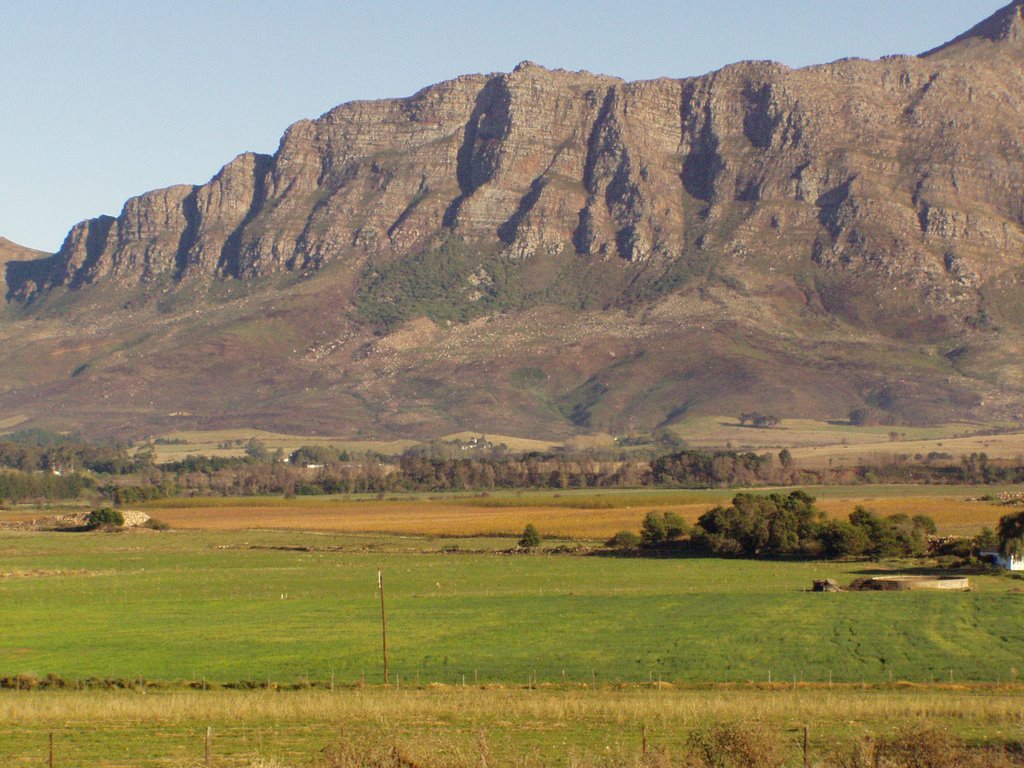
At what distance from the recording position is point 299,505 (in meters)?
141

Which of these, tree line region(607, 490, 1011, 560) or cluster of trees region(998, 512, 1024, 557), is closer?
cluster of trees region(998, 512, 1024, 557)

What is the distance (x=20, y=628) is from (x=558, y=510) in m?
73.8

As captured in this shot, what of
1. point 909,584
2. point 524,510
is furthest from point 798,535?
point 524,510

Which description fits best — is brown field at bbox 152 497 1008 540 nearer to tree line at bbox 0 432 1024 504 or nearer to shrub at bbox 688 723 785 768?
tree line at bbox 0 432 1024 504

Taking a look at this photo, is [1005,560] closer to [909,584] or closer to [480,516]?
[909,584]

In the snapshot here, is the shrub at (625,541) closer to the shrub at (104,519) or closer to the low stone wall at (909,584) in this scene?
the low stone wall at (909,584)

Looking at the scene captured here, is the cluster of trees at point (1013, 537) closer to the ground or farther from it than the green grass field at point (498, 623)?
farther from it

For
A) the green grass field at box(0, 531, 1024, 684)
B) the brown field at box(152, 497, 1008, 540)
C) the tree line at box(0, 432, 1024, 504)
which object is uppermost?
the tree line at box(0, 432, 1024, 504)

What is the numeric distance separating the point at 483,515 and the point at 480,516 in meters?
1.02

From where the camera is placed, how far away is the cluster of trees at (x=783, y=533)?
282 feet

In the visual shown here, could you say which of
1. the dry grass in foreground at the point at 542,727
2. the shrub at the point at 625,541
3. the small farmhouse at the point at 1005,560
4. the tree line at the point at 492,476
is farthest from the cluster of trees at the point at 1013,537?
the tree line at the point at 492,476

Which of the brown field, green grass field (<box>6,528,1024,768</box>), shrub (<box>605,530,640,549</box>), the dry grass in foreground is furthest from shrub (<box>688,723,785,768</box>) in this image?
the brown field

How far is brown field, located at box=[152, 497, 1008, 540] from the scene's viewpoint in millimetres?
106625

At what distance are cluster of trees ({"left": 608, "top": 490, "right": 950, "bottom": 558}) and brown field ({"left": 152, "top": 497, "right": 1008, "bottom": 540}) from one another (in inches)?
277
